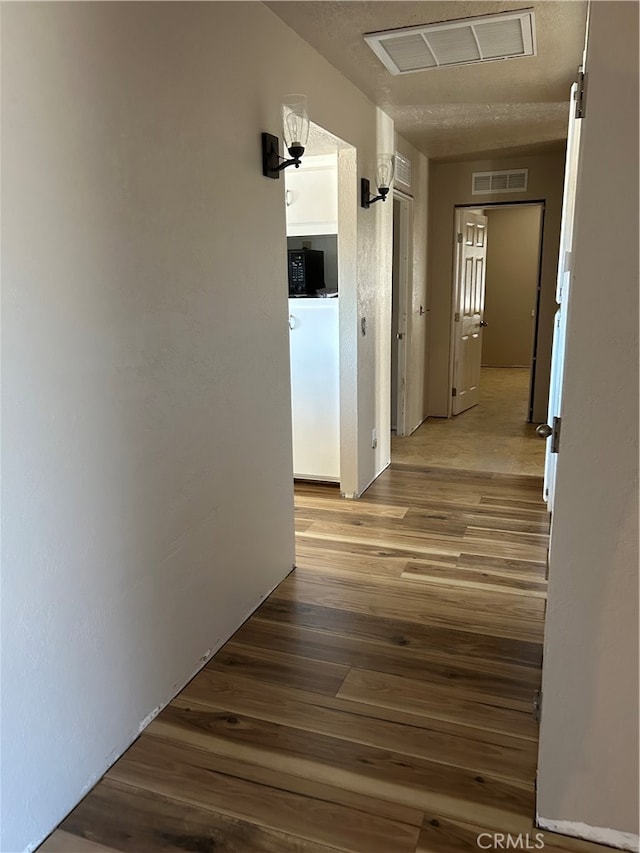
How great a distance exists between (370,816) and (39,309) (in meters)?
1.52

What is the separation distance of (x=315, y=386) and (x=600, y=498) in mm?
2744

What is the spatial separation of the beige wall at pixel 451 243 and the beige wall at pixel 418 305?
0.49 feet

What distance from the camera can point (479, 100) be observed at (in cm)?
359

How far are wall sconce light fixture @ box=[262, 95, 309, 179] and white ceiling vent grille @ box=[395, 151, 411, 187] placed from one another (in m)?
2.11

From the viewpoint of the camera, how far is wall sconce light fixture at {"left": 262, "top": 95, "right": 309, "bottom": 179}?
7.80 feet

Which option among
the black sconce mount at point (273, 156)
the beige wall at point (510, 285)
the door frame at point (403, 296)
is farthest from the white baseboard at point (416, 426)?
the beige wall at point (510, 285)

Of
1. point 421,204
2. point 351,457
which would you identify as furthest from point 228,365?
point 421,204

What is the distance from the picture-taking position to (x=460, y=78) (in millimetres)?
3195

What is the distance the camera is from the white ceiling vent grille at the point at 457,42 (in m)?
2.56

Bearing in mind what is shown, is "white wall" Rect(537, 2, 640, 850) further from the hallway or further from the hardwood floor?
the hallway

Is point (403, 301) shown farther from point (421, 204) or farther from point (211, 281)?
point (211, 281)

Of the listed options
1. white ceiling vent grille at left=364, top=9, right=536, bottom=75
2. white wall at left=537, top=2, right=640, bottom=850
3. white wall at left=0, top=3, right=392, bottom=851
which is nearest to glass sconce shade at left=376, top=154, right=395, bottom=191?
white ceiling vent grille at left=364, top=9, right=536, bottom=75

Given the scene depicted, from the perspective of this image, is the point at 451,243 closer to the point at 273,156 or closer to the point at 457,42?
the point at 457,42

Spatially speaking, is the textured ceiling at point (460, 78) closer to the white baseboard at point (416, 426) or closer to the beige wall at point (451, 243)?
the beige wall at point (451, 243)
